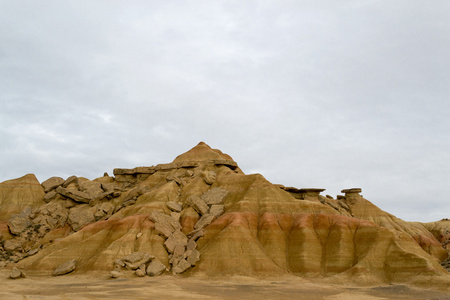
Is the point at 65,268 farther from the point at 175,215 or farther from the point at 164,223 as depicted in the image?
the point at 175,215

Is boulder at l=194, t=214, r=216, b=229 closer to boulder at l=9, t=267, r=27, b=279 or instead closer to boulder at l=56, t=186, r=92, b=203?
boulder at l=9, t=267, r=27, b=279

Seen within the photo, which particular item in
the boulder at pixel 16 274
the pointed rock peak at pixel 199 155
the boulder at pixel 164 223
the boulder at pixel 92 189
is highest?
the pointed rock peak at pixel 199 155

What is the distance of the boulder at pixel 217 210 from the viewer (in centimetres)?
6037

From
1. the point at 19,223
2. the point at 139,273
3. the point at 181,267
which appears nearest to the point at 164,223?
the point at 181,267

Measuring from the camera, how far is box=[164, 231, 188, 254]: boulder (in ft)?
177

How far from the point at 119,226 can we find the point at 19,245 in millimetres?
20441

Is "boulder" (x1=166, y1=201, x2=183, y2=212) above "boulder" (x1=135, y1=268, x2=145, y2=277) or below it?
above

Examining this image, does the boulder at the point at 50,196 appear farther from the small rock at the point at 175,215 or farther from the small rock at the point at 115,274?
the small rock at the point at 115,274

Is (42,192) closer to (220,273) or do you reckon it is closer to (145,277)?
(145,277)

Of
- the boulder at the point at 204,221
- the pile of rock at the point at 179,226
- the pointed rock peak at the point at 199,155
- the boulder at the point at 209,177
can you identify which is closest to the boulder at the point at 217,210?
the pile of rock at the point at 179,226

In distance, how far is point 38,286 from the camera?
41.3 meters

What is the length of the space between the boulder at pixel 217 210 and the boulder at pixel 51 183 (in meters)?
39.6

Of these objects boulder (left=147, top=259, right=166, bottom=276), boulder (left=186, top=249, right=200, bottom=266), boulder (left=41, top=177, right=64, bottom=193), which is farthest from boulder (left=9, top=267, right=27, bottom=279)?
boulder (left=41, top=177, right=64, bottom=193)

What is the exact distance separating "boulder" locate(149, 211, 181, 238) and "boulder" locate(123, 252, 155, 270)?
5.17 m
